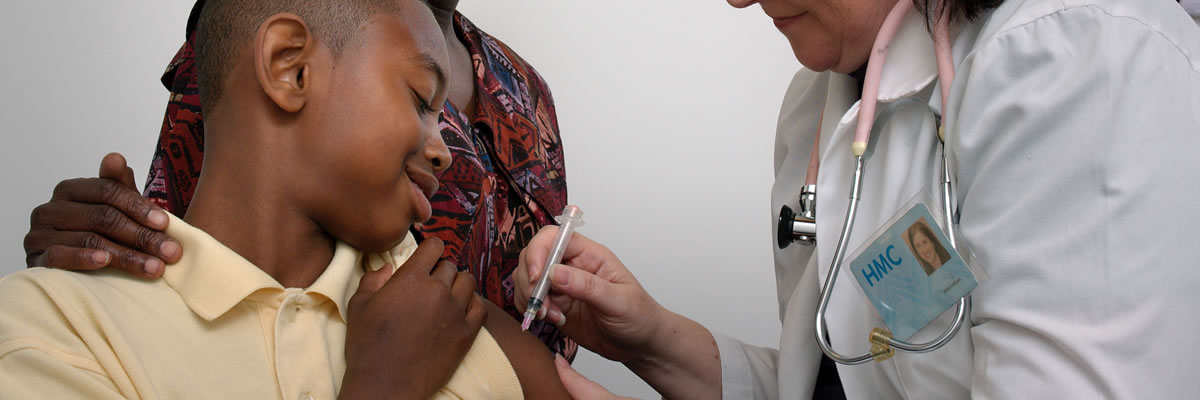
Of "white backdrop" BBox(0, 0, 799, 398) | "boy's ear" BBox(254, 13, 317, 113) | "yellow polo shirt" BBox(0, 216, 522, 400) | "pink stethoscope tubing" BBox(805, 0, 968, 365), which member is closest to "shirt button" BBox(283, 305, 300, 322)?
"yellow polo shirt" BBox(0, 216, 522, 400)

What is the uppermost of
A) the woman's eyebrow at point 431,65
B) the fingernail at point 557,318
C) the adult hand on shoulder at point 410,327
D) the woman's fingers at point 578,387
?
the woman's eyebrow at point 431,65

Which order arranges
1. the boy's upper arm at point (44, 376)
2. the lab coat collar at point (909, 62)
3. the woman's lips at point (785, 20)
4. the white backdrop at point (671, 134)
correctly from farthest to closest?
the white backdrop at point (671, 134) < the woman's lips at point (785, 20) < the lab coat collar at point (909, 62) < the boy's upper arm at point (44, 376)

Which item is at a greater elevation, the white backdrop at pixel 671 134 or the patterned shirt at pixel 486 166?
the patterned shirt at pixel 486 166

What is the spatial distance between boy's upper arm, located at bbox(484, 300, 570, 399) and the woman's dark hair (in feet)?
2.20

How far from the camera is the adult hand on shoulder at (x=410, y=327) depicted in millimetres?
958

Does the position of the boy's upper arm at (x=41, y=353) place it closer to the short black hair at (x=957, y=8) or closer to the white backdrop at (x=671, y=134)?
the short black hair at (x=957, y=8)

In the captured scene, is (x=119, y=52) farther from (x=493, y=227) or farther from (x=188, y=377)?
(x=188, y=377)

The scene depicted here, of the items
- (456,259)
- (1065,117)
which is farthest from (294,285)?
(1065,117)

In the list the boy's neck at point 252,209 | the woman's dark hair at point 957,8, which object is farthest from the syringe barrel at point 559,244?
the woman's dark hair at point 957,8

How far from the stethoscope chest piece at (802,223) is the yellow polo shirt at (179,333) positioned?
19.7 inches

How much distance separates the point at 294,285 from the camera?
1.06m

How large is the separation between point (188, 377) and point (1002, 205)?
0.86 meters

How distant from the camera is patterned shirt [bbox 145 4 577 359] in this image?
54.4 inches

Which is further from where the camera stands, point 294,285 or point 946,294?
point 294,285
